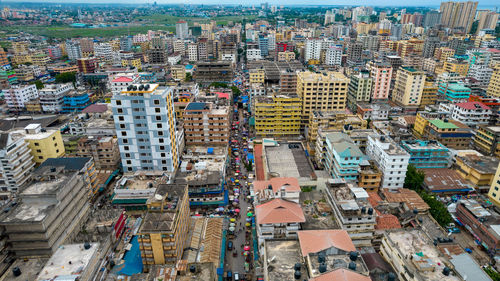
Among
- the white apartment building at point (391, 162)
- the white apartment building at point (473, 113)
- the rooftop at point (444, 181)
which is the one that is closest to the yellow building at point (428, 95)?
the white apartment building at point (473, 113)

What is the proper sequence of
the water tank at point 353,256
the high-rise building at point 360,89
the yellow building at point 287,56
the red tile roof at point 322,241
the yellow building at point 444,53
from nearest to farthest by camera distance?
the water tank at point 353,256, the red tile roof at point 322,241, the high-rise building at point 360,89, the yellow building at point 444,53, the yellow building at point 287,56

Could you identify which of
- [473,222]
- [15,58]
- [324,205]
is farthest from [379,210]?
[15,58]

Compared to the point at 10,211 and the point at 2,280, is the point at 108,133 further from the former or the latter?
the point at 2,280

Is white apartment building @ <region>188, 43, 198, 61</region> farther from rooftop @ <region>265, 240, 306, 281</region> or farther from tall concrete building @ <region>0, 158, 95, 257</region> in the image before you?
rooftop @ <region>265, 240, 306, 281</region>

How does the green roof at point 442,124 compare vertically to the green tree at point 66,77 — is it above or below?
above

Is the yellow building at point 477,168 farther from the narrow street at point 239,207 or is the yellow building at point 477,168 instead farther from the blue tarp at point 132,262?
the blue tarp at point 132,262

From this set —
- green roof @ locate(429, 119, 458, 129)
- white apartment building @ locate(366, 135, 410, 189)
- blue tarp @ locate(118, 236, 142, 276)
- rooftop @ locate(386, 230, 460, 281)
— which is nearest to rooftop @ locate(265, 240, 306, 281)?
rooftop @ locate(386, 230, 460, 281)

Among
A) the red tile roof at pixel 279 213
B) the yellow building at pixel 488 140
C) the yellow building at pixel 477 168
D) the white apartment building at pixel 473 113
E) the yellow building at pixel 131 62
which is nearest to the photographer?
the red tile roof at pixel 279 213
